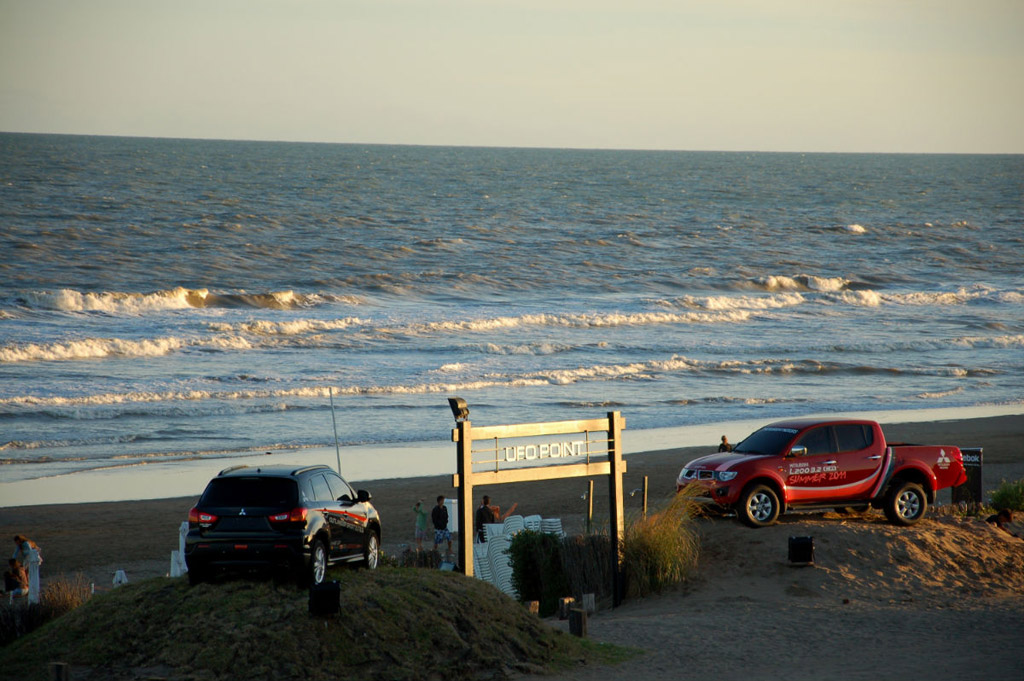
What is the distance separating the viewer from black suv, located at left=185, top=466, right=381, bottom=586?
1052 centimetres

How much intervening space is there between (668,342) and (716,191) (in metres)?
78.9

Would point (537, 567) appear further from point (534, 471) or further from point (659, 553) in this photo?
point (534, 471)

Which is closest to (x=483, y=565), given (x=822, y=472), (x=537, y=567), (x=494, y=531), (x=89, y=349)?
(x=494, y=531)

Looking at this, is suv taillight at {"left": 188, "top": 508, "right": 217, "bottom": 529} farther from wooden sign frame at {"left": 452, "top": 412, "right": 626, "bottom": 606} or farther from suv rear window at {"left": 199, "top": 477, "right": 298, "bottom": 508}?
wooden sign frame at {"left": 452, "top": 412, "right": 626, "bottom": 606}

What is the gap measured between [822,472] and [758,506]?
3.66ft

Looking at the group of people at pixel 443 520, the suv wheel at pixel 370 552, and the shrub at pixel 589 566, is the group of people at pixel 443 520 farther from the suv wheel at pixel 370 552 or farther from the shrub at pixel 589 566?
the suv wheel at pixel 370 552

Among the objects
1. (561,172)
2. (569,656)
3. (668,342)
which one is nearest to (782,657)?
(569,656)

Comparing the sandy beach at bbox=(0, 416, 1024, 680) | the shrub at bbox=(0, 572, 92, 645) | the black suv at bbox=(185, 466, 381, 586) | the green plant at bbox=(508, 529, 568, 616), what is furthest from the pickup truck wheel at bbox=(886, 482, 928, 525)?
the shrub at bbox=(0, 572, 92, 645)

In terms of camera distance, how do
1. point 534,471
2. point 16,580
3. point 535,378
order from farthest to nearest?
1. point 535,378
2. point 16,580
3. point 534,471

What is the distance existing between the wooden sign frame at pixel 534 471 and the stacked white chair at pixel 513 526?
→ 1837 mm

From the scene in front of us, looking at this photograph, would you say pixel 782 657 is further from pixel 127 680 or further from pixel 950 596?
pixel 127 680

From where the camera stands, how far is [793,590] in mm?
14430

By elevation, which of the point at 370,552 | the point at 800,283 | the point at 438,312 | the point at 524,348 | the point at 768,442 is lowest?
the point at 370,552

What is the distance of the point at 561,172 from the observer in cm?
14225
